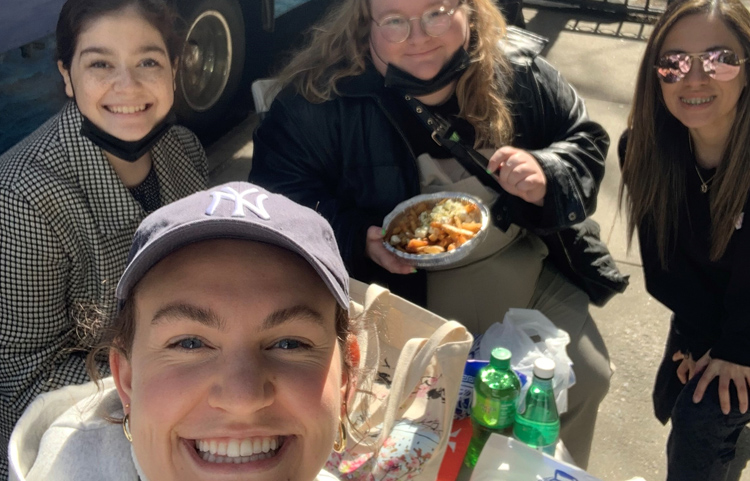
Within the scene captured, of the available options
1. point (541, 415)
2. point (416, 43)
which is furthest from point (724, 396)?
point (416, 43)

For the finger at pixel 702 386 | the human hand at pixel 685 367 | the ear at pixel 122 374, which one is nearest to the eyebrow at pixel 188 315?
the ear at pixel 122 374

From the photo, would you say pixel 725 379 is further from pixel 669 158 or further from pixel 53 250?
pixel 53 250

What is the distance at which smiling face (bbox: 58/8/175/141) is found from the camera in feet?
7.08

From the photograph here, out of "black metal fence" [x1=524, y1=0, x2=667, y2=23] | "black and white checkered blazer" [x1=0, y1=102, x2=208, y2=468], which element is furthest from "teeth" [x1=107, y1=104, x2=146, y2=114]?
"black metal fence" [x1=524, y1=0, x2=667, y2=23]

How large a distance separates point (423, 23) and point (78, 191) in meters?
1.22

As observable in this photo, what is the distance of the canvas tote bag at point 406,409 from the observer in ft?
5.55

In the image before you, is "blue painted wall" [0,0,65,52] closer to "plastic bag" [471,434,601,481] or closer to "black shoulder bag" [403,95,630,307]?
"black shoulder bag" [403,95,630,307]

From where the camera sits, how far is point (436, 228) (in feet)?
7.34

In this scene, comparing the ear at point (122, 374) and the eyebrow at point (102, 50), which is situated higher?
the eyebrow at point (102, 50)

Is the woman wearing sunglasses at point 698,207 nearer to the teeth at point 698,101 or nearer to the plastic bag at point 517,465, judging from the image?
the teeth at point 698,101

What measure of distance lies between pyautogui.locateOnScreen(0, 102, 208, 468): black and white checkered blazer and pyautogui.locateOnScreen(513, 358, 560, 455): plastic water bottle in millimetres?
1142

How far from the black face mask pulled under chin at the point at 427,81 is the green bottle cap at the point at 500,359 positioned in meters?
0.98

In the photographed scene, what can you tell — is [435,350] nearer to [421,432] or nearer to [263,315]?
[421,432]

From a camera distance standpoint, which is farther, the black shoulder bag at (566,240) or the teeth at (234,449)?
the black shoulder bag at (566,240)
